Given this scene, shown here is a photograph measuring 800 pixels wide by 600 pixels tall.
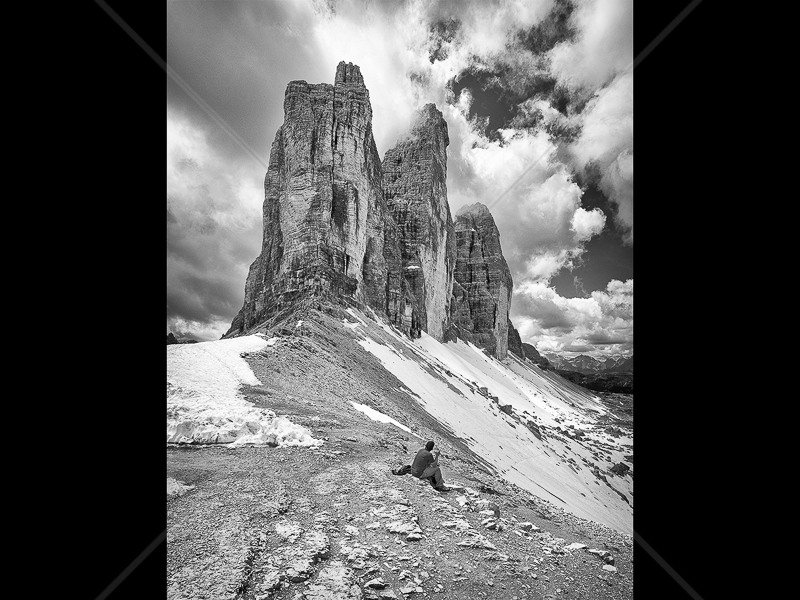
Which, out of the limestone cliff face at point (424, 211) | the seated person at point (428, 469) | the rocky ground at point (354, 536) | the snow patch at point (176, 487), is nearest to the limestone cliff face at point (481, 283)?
the limestone cliff face at point (424, 211)

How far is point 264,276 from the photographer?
42.8m

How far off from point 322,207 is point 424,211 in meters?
31.0

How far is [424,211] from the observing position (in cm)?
6284

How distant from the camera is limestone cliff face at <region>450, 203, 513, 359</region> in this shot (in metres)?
84.1

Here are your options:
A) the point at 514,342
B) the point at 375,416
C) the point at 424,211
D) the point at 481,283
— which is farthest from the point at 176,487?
the point at 514,342

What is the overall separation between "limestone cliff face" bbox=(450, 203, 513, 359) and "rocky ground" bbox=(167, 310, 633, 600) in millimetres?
74272

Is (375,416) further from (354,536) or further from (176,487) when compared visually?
(354,536)

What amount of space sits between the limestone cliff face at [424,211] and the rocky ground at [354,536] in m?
48.2

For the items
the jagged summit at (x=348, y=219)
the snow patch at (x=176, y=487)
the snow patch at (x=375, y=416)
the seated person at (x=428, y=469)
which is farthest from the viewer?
the jagged summit at (x=348, y=219)

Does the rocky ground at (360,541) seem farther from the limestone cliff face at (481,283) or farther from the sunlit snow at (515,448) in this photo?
the limestone cliff face at (481,283)

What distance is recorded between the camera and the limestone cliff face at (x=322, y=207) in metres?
35.0
